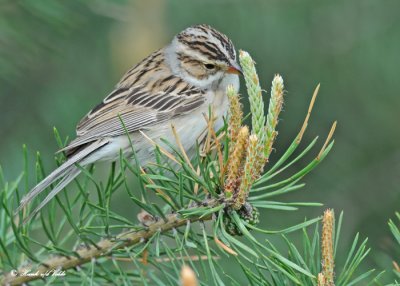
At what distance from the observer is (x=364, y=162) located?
→ 4.89 meters

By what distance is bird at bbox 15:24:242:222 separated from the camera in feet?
13.4

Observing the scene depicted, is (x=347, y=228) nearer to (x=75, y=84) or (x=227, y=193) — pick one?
(x=75, y=84)

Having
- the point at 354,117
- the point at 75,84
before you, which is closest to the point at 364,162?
the point at 354,117

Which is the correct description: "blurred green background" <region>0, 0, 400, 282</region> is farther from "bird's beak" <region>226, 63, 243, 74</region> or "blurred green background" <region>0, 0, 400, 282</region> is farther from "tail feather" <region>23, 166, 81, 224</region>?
"tail feather" <region>23, 166, 81, 224</region>

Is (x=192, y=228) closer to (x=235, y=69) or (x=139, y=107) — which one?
(x=235, y=69)

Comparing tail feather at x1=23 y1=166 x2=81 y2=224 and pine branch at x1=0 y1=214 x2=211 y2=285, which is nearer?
pine branch at x1=0 y1=214 x2=211 y2=285

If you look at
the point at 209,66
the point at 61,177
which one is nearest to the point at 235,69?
the point at 209,66

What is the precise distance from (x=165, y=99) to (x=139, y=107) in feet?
0.51

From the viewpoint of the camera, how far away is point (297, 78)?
4.93 m

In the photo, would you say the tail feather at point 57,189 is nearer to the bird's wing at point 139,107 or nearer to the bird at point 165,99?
the bird at point 165,99

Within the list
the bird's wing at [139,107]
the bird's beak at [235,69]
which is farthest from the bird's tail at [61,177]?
the bird's beak at [235,69]

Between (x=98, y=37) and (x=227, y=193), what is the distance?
116 inches

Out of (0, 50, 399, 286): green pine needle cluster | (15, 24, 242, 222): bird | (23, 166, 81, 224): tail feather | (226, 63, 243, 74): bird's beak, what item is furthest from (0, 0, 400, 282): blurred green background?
(0, 50, 399, 286): green pine needle cluster

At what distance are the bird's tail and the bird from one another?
0.5 inches
